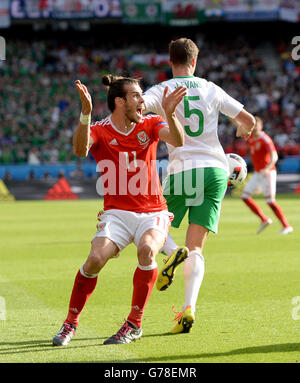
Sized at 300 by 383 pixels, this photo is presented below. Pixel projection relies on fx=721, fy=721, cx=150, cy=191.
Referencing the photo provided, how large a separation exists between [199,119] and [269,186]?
8.74 metres

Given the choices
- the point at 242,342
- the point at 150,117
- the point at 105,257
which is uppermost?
the point at 150,117

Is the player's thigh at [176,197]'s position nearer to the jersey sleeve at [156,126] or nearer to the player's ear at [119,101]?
the jersey sleeve at [156,126]

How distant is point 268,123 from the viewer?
35781mm

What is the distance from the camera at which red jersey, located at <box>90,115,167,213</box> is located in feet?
18.6

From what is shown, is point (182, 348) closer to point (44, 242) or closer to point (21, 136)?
point (44, 242)

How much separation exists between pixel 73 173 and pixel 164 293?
2094 cm

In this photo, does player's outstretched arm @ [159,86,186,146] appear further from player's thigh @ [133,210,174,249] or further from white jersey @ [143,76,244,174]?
white jersey @ [143,76,244,174]

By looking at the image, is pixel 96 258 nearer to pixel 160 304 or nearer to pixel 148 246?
pixel 148 246

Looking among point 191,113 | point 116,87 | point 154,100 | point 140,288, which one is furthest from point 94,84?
point 140,288

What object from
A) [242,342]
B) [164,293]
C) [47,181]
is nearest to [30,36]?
[47,181]

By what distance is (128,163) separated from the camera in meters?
5.71

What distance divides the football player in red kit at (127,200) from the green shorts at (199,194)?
0.59 metres

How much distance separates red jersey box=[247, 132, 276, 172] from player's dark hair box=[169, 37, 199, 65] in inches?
336

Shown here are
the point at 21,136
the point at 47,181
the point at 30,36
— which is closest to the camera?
the point at 47,181
